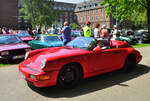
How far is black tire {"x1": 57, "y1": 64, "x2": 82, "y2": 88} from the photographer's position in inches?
163

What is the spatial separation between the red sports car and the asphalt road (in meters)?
0.30

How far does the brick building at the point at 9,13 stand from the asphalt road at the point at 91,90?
5898 cm

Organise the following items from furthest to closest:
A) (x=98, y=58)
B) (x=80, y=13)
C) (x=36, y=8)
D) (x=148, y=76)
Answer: (x=80, y=13) → (x=36, y=8) → (x=148, y=76) → (x=98, y=58)

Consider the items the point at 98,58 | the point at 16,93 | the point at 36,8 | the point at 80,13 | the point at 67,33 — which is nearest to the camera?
the point at 16,93

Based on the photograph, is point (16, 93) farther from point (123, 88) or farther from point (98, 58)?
point (123, 88)

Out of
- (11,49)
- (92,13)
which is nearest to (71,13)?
(92,13)

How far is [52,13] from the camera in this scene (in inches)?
1702

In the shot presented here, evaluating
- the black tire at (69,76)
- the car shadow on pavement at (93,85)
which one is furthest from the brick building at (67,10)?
the black tire at (69,76)

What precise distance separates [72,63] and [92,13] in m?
77.0

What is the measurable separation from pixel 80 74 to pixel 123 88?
1235 millimetres

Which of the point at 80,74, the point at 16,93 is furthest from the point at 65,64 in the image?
the point at 16,93

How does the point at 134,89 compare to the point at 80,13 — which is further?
the point at 80,13

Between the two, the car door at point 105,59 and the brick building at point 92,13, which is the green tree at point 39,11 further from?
the car door at point 105,59

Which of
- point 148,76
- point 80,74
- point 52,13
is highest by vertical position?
point 52,13
